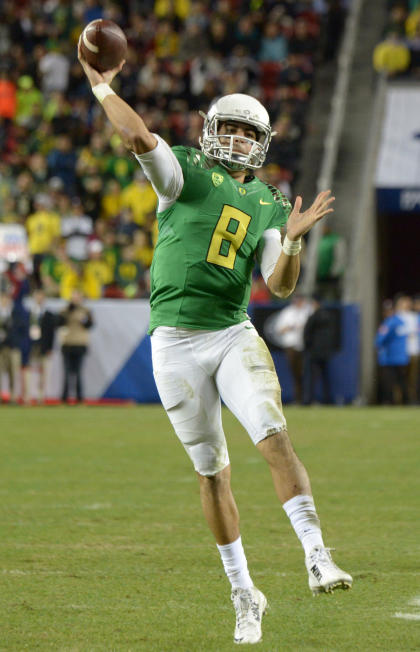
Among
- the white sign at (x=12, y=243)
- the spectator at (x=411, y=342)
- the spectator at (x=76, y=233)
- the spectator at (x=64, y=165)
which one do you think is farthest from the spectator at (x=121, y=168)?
the spectator at (x=411, y=342)

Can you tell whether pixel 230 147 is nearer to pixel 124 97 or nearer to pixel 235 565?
pixel 235 565

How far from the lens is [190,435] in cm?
477

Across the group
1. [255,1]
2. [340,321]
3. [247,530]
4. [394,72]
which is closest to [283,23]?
[255,1]

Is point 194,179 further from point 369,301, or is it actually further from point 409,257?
point 409,257

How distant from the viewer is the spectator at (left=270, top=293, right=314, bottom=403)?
16609 mm

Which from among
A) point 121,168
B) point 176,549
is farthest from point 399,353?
point 176,549

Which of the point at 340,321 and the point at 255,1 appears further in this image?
the point at 255,1

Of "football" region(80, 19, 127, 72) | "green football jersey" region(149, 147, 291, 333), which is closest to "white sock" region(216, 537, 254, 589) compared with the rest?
"green football jersey" region(149, 147, 291, 333)

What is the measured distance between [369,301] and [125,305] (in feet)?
11.9

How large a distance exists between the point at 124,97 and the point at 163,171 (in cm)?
1609

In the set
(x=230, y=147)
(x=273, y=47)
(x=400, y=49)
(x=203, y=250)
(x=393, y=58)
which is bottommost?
(x=203, y=250)

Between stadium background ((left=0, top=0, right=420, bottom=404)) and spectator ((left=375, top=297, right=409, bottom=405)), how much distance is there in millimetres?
299

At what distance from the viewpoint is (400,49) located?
726 inches

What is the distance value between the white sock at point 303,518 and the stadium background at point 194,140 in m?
12.3
